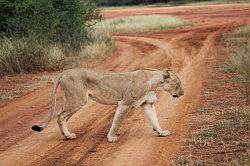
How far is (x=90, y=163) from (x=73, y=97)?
Result: 1.53 m

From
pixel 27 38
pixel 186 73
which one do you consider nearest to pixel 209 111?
pixel 186 73

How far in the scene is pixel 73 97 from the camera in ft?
29.9

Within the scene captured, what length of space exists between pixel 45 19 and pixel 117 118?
37.4 ft

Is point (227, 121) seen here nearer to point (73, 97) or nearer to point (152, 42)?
point (73, 97)

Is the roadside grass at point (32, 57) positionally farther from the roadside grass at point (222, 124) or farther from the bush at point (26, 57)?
the roadside grass at point (222, 124)

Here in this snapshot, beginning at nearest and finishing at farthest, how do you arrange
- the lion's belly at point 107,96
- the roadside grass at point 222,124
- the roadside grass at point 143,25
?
the roadside grass at point 222,124, the lion's belly at point 107,96, the roadside grass at point 143,25

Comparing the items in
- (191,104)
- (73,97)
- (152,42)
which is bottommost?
(152,42)

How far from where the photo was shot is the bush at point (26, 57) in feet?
57.7

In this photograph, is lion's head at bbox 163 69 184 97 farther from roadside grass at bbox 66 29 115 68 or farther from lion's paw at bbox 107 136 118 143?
roadside grass at bbox 66 29 115 68

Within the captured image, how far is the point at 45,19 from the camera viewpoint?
19.8 m

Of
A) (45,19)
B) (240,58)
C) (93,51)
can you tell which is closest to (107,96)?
(240,58)

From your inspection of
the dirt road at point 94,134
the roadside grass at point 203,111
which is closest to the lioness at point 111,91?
the dirt road at point 94,134

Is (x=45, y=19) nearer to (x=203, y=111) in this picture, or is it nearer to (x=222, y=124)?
(x=203, y=111)

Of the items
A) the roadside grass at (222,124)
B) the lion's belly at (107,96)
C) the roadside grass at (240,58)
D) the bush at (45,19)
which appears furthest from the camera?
the bush at (45,19)
